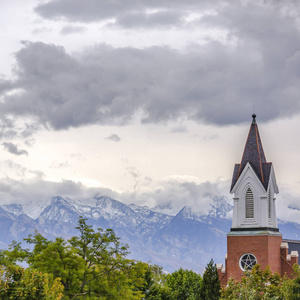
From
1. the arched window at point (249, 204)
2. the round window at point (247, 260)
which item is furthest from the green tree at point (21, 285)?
the arched window at point (249, 204)

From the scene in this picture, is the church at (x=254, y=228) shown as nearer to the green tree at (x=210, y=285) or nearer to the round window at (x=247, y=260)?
the round window at (x=247, y=260)

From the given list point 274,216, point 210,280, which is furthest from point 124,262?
point 274,216

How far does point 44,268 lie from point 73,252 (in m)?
3.02

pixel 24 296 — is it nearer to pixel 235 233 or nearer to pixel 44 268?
pixel 44 268

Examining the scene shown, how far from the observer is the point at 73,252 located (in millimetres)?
44875

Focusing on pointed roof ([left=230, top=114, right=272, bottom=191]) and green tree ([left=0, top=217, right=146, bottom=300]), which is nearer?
green tree ([left=0, top=217, right=146, bottom=300])

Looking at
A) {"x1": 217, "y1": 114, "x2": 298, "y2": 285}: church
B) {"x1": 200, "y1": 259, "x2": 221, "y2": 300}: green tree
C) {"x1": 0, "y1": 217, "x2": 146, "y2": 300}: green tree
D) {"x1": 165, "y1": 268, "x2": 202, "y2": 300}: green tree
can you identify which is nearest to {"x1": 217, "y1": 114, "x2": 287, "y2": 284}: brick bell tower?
{"x1": 217, "y1": 114, "x2": 298, "y2": 285}: church

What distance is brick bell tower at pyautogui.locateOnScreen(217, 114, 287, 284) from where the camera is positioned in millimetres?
59750

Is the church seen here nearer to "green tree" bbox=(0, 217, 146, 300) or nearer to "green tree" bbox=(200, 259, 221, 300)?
"green tree" bbox=(200, 259, 221, 300)

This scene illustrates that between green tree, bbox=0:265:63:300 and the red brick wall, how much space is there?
3396 centimetres

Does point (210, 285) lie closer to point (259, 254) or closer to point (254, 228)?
point (259, 254)

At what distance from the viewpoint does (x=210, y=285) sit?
5475 cm

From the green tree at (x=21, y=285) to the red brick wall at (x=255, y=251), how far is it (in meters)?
34.0

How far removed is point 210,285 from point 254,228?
8748mm
